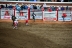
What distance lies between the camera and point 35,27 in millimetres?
9328

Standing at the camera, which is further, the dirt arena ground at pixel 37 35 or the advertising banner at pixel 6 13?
the advertising banner at pixel 6 13

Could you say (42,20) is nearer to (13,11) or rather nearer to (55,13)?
(55,13)

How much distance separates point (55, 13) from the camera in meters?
9.49

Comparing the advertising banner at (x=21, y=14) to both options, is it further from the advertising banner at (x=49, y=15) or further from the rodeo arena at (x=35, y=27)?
the advertising banner at (x=49, y=15)

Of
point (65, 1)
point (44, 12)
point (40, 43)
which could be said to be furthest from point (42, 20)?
point (65, 1)

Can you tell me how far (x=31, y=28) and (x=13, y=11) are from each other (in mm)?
985

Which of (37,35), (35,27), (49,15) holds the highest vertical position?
(49,15)

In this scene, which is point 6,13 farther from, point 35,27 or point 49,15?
point 49,15

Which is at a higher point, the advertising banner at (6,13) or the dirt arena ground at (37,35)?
the advertising banner at (6,13)

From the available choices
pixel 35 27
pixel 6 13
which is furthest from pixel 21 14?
pixel 35 27

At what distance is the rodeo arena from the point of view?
30.2 ft

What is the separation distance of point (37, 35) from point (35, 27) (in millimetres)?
318

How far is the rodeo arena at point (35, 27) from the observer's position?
9195 mm

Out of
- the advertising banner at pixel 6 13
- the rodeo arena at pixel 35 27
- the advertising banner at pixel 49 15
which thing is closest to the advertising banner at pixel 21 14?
the rodeo arena at pixel 35 27
